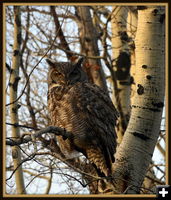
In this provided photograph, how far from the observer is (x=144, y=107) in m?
3.08

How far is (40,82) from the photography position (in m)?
6.62

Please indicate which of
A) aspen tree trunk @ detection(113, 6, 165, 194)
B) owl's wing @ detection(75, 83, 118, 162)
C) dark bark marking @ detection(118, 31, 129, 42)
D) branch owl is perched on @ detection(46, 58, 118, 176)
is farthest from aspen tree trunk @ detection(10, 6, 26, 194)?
aspen tree trunk @ detection(113, 6, 165, 194)

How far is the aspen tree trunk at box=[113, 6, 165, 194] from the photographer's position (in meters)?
2.99

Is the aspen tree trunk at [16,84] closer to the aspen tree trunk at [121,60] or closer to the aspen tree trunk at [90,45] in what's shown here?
the aspen tree trunk at [90,45]

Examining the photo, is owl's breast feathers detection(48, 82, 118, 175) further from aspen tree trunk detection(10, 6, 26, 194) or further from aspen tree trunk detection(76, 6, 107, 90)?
aspen tree trunk detection(76, 6, 107, 90)

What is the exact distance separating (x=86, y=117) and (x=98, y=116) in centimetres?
10

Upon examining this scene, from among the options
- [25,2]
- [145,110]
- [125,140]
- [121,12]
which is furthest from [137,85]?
[121,12]

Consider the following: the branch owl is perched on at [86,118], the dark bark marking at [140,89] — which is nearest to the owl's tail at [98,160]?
the branch owl is perched on at [86,118]

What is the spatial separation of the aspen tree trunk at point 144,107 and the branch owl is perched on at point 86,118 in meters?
0.32

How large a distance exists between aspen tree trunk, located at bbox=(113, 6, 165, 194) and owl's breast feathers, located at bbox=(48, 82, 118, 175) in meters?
0.36

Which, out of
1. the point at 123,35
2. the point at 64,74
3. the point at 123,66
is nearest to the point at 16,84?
the point at 64,74

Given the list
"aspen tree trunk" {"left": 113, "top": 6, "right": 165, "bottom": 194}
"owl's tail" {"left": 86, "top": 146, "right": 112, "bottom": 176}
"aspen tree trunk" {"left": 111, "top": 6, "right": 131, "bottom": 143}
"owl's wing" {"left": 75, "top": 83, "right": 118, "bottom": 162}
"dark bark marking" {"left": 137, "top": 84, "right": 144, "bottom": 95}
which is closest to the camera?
"aspen tree trunk" {"left": 113, "top": 6, "right": 165, "bottom": 194}

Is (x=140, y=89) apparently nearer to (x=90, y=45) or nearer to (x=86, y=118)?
(x=86, y=118)

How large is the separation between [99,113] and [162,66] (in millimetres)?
675
